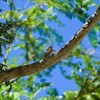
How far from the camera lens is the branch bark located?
429 cm

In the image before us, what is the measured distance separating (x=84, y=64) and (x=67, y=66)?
5.69 feet

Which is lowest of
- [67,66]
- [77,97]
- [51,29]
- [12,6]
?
[77,97]

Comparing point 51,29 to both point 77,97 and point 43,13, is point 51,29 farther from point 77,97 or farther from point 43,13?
point 77,97

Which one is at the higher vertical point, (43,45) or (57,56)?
(43,45)

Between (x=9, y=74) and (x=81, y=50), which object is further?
(x=81, y=50)

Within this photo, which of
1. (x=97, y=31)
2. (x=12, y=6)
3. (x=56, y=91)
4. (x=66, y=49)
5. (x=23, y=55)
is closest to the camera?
(x=66, y=49)

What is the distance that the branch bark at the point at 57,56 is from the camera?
429cm

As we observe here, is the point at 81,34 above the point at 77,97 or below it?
below

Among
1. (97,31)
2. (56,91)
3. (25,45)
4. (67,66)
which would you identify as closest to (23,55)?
(25,45)

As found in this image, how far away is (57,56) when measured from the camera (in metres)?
4.30

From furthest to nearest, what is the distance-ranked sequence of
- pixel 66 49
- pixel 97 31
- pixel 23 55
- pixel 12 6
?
pixel 23 55 < pixel 12 6 < pixel 97 31 < pixel 66 49

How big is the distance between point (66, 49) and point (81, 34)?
9.7 inches

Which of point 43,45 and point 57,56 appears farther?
point 43,45

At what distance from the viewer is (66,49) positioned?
4285 millimetres
